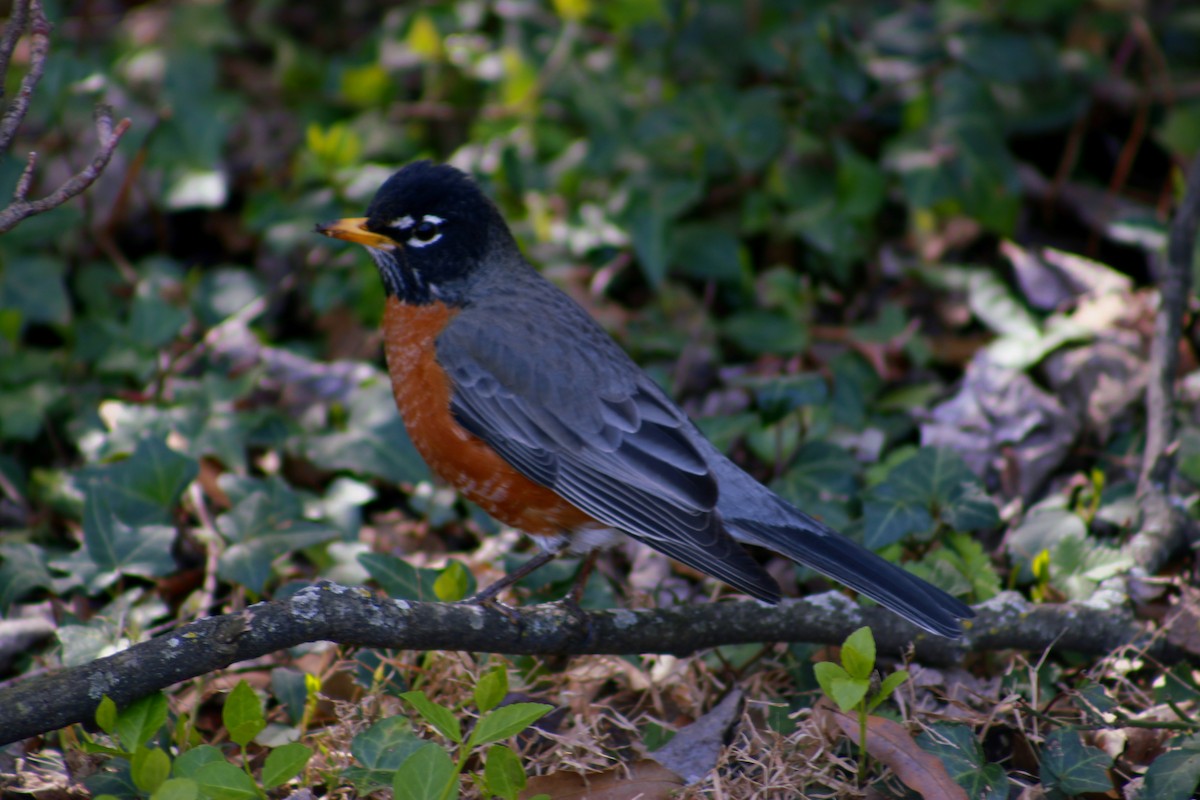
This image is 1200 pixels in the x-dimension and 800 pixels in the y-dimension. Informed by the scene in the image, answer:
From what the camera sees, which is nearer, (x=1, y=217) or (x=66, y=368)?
(x=1, y=217)

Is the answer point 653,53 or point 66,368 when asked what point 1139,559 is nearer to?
point 653,53

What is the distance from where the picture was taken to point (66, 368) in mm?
5035

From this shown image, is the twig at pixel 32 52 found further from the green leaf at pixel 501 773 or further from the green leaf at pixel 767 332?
the green leaf at pixel 767 332

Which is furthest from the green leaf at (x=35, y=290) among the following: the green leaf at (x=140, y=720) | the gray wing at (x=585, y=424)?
the green leaf at (x=140, y=720)

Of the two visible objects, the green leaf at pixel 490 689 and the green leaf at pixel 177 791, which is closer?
the green leaf at pixel 177 791

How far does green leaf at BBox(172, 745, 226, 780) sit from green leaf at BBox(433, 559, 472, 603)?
0.91 metres

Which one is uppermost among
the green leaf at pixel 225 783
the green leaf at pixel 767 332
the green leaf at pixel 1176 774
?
the green leaf at pixel 767 332

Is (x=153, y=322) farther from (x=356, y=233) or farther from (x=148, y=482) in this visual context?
(x=356, y=233)

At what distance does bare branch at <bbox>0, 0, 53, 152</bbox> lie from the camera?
9.68ft

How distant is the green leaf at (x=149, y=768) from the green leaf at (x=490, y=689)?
793 millimetres

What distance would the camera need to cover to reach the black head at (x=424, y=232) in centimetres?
421

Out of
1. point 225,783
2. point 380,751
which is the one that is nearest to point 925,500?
point 380,751

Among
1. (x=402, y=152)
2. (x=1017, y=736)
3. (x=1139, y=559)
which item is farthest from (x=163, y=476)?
(x=1139, y=559)

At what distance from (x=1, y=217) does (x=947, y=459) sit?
313 centimetres
